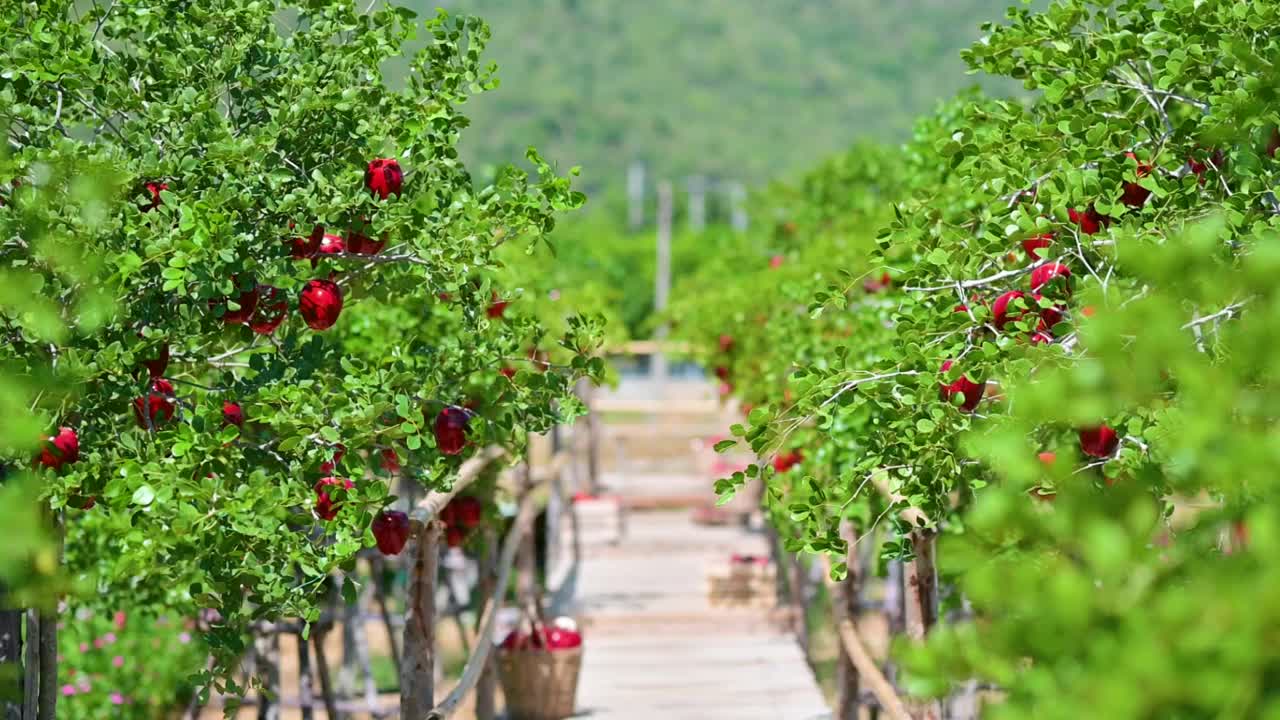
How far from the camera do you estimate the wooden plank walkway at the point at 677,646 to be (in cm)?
676

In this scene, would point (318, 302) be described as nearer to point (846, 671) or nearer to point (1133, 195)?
point (1133, 195)

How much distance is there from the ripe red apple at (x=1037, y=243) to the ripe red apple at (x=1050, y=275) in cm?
3

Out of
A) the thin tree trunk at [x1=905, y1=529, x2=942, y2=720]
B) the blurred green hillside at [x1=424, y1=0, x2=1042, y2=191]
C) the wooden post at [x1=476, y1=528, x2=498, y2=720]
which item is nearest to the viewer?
the thin tree trunk at [x1=905, y1=529, x2=942, y2=720]

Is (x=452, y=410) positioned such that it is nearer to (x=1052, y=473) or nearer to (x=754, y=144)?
(x=1052, y=473)

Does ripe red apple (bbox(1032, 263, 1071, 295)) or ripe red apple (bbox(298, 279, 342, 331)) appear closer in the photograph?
ripe red apple (bbox(1032, 263, 1071, 295))

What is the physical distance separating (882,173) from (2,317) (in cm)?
823

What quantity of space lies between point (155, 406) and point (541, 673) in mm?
3398

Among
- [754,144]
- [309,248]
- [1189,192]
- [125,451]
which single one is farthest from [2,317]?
[754,144]

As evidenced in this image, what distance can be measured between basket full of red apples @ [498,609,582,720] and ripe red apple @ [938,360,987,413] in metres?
3.53

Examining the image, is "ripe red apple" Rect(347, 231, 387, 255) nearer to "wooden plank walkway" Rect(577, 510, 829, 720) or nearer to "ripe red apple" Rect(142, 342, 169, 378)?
"ripe red apple" Rect(142, 342, 169, 378)

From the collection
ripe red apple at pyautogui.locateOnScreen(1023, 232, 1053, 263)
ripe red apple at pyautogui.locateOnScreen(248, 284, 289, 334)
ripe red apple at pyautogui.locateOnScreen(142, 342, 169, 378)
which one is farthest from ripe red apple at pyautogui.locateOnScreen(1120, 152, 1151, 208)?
ripe red apple at pyautogui.locateOnScreen(142, 342, 169, 378)

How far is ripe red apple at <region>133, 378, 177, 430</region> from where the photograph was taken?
10.2 ft

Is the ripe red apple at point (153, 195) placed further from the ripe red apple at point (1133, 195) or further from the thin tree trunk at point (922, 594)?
the thin tree trunk at point (922, 594)

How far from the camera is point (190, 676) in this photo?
310cm
